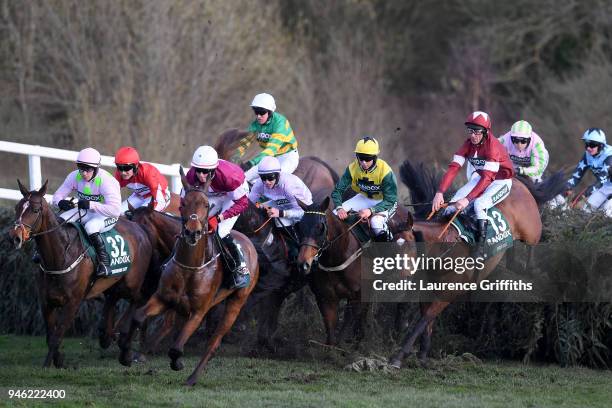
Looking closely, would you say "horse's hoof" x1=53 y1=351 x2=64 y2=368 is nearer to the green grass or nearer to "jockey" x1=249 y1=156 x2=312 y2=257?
the green grass

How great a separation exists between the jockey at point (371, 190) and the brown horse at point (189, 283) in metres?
1.57

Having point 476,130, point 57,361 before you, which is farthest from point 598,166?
point 57,361

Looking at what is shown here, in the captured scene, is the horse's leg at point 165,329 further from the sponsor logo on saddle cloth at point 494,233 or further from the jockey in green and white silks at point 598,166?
the jockey in green and white silks at point 598,166

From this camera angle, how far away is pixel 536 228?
1148 centimetres

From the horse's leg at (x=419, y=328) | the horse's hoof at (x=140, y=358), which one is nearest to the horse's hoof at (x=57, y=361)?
the horse's hoof at (x=140, y=358)

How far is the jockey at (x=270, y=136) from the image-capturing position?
12180 millimetres

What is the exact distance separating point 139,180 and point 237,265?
1756 millimetres

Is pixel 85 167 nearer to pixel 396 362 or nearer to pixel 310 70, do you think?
pixel 396 362

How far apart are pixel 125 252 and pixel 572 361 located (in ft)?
13.7

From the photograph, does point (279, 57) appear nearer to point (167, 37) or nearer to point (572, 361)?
point (167, 37)

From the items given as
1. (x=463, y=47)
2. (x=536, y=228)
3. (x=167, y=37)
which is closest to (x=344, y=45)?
(x=463, y=47)

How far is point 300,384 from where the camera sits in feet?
30.7

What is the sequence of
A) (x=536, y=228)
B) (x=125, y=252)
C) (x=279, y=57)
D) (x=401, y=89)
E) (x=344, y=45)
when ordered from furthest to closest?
(x=401, y=89) → (x=344, y=45) → (x=279, y=57) → (x=536, y=228) → (x=125, y=252)

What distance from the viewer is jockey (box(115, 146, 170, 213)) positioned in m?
10.6
